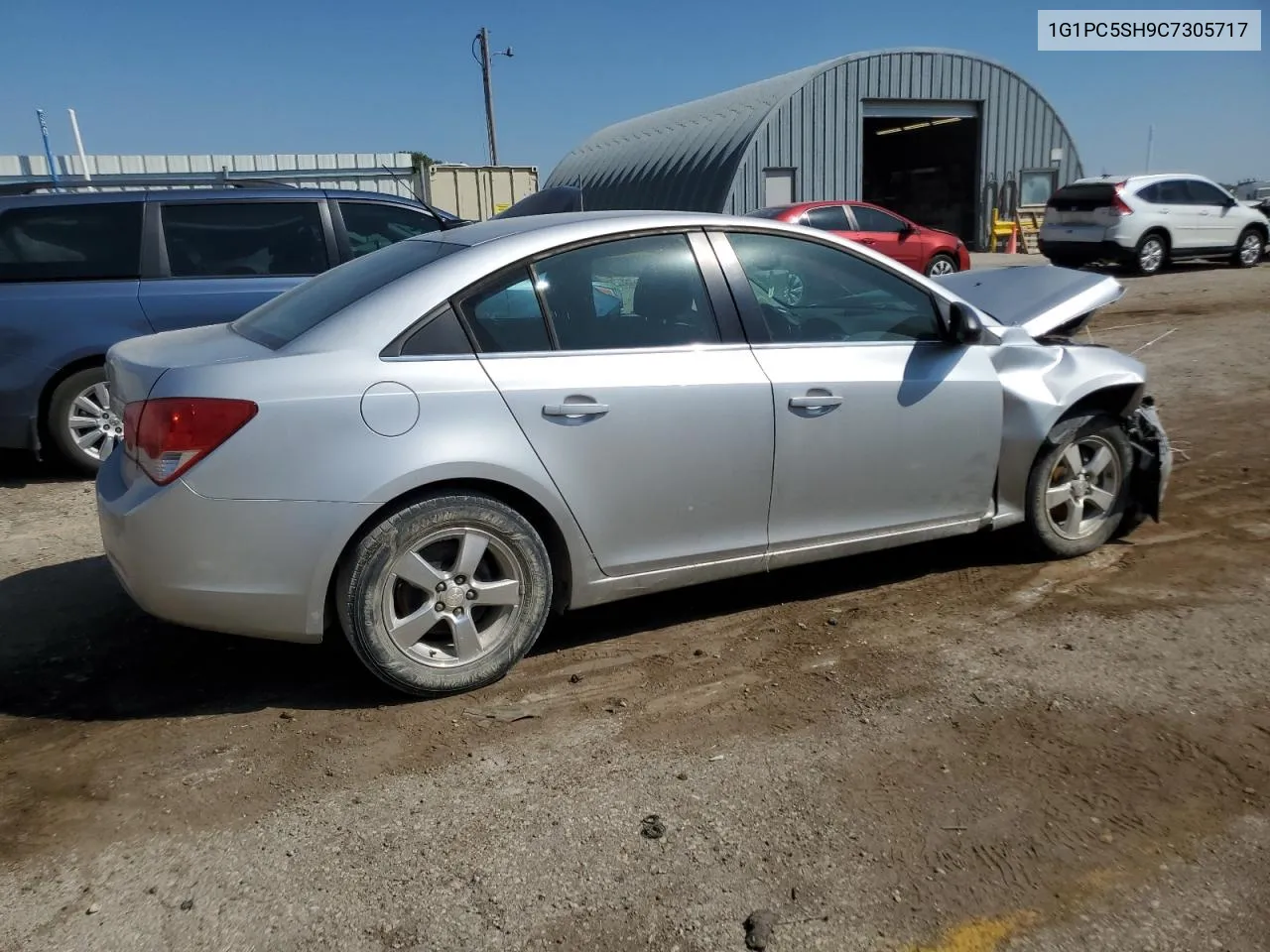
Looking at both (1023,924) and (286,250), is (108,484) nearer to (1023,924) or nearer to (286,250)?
(1023,924)

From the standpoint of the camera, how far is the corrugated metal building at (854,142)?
86.4 ft

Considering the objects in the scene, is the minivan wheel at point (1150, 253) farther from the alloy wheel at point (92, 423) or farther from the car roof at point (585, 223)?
the alloy wheel at point (92, 423)

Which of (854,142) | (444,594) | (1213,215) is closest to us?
(444,594)

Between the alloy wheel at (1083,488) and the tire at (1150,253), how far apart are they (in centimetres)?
1532

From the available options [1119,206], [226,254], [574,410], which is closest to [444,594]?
[574,410]

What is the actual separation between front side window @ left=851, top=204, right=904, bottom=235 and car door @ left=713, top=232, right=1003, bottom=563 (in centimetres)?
1381

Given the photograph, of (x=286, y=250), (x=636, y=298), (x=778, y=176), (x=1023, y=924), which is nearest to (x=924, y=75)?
(x=778, y=176)

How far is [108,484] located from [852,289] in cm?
293

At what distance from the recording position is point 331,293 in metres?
3.87

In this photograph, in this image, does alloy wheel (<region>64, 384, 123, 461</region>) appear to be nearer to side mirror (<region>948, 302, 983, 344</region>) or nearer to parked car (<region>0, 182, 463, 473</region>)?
parked car (<region>0, 182, 463, 473</region>)

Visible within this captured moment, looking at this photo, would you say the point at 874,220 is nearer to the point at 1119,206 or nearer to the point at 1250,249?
the point at 1119,206

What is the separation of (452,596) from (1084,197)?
59.6 feet

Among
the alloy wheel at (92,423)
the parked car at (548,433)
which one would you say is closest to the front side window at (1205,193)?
the parked car at (548,433)

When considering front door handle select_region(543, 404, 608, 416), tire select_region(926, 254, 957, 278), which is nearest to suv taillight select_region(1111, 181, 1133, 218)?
tire select_region(926, 254, 957, 278)
